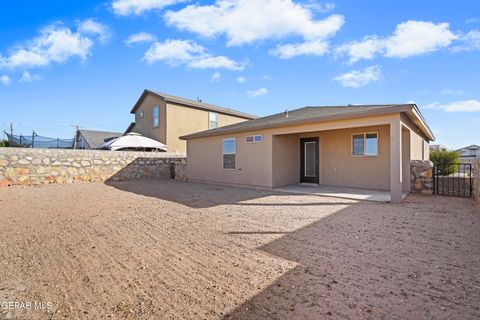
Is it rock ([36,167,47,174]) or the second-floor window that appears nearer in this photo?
rock ([36,167,47,174])

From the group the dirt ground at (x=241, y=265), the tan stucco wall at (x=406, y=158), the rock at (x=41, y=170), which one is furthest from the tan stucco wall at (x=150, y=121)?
the tan stucco wall at (x=406, y=158)

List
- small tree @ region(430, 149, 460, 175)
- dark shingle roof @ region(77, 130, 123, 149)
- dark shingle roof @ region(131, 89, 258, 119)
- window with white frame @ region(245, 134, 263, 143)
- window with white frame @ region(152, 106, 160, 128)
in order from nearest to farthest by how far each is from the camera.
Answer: window with white frame @ region(245, 134, 263, 143) < small tree @ region(430, 149, 460, 175) < dark shingle roof @ region(131, 89, 258, 119) < window with white frame @ region(152, 106, 160, 128) < dark shingle roof @ region(77, 130, 123, 149)

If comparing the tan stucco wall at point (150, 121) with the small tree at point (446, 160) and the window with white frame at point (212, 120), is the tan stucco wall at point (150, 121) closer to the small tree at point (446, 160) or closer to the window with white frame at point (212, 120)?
the window with white frame at point (212, 120)

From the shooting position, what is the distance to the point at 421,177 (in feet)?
28.8

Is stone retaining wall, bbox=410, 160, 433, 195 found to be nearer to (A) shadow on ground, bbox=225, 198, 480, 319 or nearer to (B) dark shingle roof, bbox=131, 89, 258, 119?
(A) shadow on ground, bbox=225, 198, 480, 319

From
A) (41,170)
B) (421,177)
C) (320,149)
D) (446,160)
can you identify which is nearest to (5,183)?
(41,170)

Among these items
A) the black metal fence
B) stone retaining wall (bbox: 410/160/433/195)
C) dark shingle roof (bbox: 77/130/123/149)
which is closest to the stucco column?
stone retaining wall (bbox: 410/160/433/195)

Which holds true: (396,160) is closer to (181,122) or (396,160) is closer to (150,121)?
(181,122)

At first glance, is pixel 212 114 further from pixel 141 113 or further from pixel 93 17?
pixel 93 17

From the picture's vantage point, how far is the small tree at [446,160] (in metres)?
14.6

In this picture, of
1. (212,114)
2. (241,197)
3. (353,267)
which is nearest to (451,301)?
(353,267)

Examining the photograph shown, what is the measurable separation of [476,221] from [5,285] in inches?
305

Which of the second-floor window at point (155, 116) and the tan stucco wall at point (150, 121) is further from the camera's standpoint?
the second-floor window at point (155, 116)

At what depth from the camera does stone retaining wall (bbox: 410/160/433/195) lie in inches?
340
